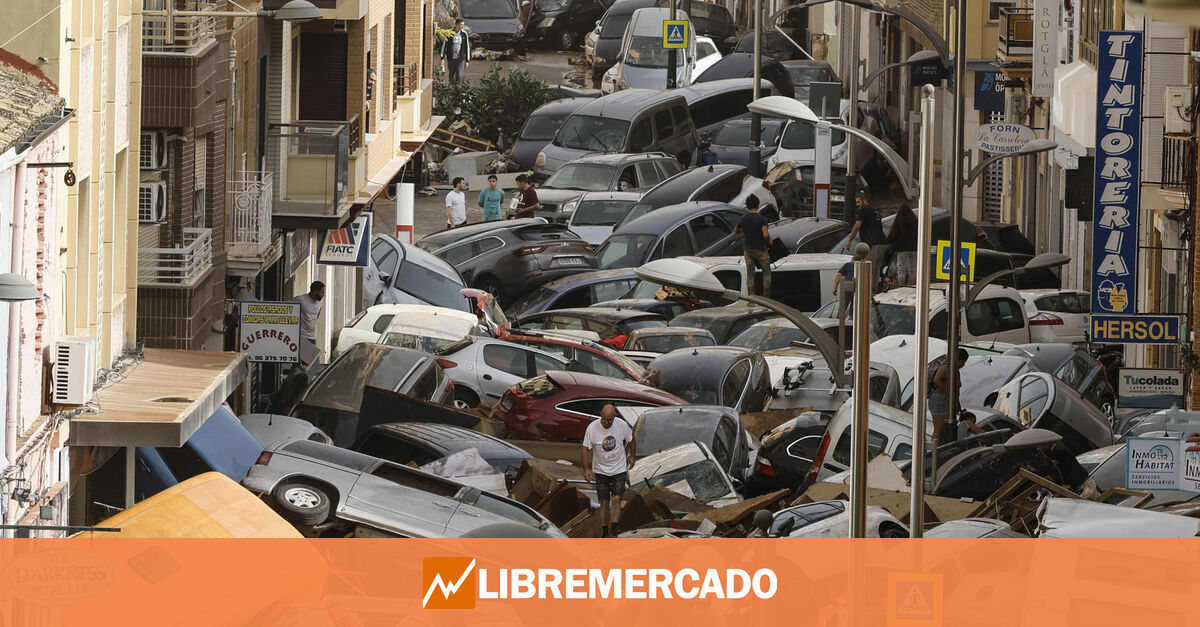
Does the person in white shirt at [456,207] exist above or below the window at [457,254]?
above

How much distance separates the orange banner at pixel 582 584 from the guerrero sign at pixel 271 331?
289 inches

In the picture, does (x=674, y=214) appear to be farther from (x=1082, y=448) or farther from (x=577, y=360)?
(x=1082, y=448)

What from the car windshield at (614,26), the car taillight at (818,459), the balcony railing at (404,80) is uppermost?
Answer: the car windshield at (614,26)

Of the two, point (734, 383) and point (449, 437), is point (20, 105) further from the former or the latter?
point (734, 383)

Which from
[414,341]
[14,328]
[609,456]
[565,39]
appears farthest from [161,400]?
[565,39]

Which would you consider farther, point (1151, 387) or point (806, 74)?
point (806, 74)

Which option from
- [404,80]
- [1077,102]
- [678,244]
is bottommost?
[678,244]

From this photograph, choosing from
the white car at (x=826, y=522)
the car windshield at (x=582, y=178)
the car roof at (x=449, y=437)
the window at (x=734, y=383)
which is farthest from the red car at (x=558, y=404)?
the car windshield at (x=582, y=178)

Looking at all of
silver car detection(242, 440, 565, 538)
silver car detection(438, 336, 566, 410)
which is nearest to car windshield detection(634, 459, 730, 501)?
silver car detection(242, 440, 565, 538)

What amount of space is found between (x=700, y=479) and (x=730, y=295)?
13.0 feet

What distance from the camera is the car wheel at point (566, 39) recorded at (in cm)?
Answer: 7256

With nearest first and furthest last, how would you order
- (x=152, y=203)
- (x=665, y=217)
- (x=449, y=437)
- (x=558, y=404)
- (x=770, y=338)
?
(x=449, y=437), (x=152, y=203), (x=558, y=404), (x=770, y=338), (x=665, y=217)

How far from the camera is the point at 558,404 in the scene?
23.0 m

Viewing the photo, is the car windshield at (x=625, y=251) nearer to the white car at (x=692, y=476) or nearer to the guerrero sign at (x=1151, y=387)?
the guerrero sign at (x=1151, y=387)
